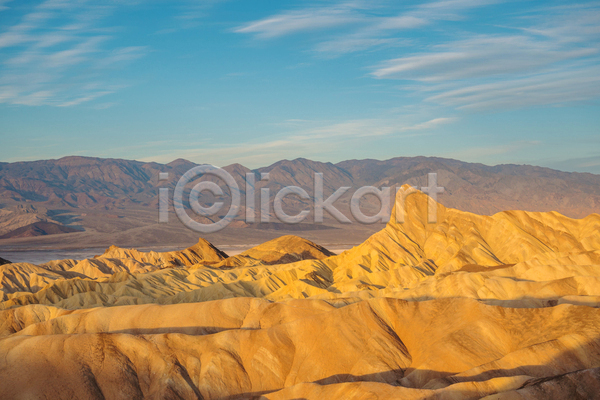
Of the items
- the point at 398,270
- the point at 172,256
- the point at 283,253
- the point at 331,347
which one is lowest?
the point at 172,256

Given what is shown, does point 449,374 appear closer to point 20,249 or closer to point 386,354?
point 386,354

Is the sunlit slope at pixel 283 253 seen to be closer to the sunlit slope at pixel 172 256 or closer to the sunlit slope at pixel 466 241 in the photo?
the sunlit slope at pixel 172 256

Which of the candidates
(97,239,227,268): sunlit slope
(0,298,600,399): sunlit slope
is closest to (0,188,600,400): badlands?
(0,298,600,399): sunlit slope

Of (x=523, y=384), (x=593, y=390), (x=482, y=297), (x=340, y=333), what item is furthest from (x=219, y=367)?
(x=482, y=297)

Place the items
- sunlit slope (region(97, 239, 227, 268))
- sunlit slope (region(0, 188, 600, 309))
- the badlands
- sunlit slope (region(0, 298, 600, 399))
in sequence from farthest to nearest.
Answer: sunlit slope (region(97, 239, 227, 268)), sunlit slope (region(0, 188, 600, 309)), sunlit slope (region(0, 298, 600, 399)), the badlands

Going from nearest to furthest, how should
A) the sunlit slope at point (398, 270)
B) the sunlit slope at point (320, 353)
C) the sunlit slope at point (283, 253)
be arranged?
the sunlit slope at point (320, 353), the sunlit slope at point (398, 270), the sunlit slope at point (283, 253)

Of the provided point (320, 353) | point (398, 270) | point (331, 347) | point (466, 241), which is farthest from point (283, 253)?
point (320, 353)

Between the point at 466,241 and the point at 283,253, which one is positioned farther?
the point at 283,253

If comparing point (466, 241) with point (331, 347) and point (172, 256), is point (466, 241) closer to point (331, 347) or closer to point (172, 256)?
point (331, 347)

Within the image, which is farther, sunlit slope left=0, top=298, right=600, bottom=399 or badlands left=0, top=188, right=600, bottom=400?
sunlit slope left=0, top=298, right=600, bottom=399

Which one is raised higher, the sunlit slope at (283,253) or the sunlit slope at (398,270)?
the sunlit slope at (398,270)

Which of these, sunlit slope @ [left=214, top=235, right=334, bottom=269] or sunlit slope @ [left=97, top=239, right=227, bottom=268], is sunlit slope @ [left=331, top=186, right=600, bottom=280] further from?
sunlit slope @ [left=97, top=239, right=227, bottom=268]

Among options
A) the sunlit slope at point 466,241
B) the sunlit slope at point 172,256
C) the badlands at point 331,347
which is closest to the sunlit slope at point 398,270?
the sunlit slope at point 466,241
